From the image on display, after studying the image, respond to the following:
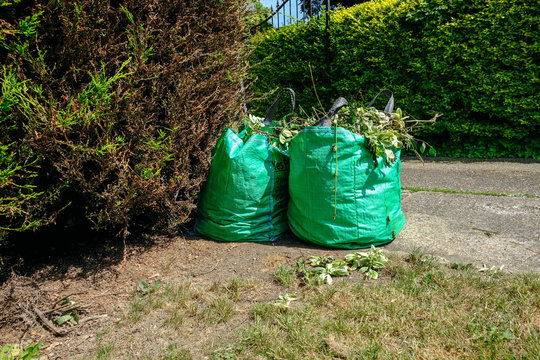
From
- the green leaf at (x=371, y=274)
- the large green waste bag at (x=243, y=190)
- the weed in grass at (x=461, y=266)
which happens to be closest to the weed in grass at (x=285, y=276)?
the green leaf at (x=371, y=274)

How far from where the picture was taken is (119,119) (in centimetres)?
235

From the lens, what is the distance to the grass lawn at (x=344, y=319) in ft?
5.76

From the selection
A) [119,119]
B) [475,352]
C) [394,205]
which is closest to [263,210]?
[394,205]

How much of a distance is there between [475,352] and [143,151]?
1997mm

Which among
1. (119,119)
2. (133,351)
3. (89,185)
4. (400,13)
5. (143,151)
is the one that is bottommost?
(133,351)

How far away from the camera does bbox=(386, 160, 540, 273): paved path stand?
272 cm

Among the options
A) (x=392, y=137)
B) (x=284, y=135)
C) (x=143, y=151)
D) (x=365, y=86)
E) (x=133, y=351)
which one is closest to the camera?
(x=133, y=351)

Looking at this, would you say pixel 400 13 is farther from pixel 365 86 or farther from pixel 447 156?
pixel 447 156

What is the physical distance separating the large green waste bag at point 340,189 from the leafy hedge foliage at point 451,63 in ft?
8.54

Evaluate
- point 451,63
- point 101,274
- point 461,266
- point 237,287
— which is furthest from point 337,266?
point 451,63

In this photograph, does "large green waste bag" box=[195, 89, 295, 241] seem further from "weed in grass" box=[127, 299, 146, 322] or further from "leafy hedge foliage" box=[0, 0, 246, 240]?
"weed in grass" box=[127, 299, 146, 322]

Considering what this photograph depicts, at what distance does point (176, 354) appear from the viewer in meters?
1.78

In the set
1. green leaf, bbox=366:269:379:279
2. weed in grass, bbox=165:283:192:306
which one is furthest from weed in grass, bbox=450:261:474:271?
weed in grass, bbox=165:283:192:306

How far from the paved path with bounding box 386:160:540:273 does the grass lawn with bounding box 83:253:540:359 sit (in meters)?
0.37
